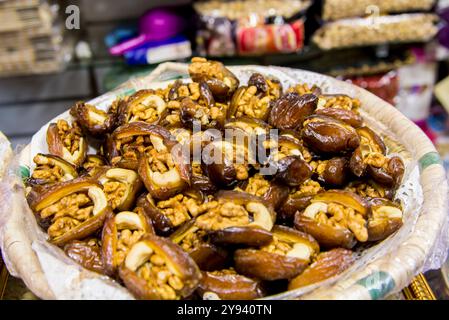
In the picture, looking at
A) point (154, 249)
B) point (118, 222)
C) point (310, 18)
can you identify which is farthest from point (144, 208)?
point (310, 18)

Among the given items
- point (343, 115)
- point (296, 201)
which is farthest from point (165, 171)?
point (343, 115)

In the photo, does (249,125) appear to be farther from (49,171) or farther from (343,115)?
(49,171)

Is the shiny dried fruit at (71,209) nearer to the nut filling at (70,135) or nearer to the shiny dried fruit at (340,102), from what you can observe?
the nut filling at (70,135)

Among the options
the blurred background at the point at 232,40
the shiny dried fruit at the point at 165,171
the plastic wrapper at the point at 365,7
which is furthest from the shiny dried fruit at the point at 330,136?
the plastic wrapper at the point at 365,7

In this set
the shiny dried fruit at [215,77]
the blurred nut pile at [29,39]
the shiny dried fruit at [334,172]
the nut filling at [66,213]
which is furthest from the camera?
the blurred nut pile at [29,39]

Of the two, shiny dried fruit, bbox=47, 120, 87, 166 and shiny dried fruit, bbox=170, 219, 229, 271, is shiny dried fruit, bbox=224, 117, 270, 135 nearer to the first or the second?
shiny dried fruit, bbox=170, 219, 229, 271

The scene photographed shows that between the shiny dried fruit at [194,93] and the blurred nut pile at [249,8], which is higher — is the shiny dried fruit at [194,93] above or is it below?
below

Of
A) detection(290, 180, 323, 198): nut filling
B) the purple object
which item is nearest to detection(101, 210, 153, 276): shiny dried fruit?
detection(290, 180, 323, 198): nut filling
